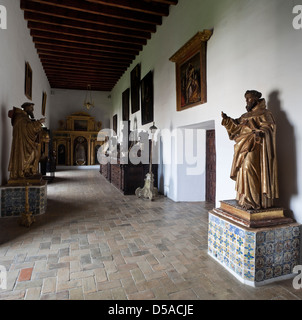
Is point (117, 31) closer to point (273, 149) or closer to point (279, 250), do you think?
point (273, 149)

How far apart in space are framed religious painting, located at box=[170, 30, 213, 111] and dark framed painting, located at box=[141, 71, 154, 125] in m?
2.26

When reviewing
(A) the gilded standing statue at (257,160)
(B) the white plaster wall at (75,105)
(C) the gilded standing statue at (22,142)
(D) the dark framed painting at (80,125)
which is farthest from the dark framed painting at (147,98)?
(B) the white plaster wall at (75,105)

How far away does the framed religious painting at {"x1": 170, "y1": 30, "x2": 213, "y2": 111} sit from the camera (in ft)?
15.0

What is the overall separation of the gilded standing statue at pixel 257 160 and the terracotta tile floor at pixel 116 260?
3.00 feet

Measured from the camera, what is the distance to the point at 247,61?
3.44 meters

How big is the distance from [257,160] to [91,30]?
22.9ft

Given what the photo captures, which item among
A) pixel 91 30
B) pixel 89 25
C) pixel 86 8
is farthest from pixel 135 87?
pixel 86 8

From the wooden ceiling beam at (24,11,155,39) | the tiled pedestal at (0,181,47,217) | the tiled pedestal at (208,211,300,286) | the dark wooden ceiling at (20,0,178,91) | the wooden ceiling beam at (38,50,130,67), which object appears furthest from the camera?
the wooden ceiling beam at (38,50,130,67)

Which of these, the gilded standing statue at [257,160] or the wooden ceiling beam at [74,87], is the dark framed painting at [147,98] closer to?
the gilded standing statue at [257,160]

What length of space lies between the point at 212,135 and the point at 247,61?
8.59 ft

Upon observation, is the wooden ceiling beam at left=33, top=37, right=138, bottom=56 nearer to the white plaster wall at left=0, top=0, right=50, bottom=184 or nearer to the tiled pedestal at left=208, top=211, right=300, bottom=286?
the white plaster wall at left=0, top=0, right=50, bottom=184

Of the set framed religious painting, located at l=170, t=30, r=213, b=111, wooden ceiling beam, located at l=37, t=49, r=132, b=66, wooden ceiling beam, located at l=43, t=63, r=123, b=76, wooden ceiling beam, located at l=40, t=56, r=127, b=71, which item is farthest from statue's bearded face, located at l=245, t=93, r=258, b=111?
wooden ceiling beam, located at l=43, t=63, r=123, b=76
